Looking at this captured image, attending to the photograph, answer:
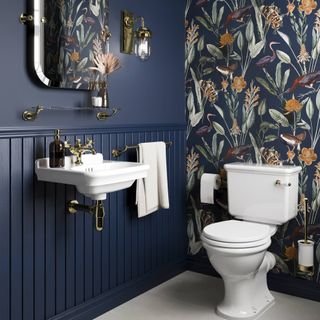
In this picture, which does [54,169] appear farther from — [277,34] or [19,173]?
[277,34]

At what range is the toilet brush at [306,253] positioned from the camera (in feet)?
9.38

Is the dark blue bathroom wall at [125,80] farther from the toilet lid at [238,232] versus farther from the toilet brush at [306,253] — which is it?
the toilet brush at [306,253]

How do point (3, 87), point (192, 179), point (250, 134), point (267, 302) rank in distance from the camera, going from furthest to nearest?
point (192, 179) < point (250, 134) < point (267, 302) < point (3, 87)

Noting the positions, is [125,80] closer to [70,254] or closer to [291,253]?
[70,254]

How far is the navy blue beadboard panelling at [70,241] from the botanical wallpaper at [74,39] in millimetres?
299

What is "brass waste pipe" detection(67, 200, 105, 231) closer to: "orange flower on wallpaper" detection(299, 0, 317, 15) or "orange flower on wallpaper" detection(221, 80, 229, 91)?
"orange flower on wallpaper" detection(221, 80, 229, 91)

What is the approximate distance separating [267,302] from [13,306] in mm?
1498

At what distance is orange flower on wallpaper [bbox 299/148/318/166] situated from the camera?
9.50 ft

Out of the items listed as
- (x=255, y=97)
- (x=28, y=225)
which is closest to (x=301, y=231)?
(x=255, y=97)

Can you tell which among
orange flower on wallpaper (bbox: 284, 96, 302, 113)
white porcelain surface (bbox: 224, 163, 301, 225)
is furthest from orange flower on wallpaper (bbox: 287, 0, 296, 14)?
white porcelain surface (bbox: 224, 163, 301, 225)

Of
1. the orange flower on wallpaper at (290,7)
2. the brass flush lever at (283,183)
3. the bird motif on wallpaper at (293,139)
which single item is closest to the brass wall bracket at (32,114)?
the brass flush lever at (283,183)

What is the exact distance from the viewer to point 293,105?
9.68ft

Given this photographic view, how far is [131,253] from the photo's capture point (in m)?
2.96

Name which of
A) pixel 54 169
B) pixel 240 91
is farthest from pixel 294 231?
pixel 54 169
